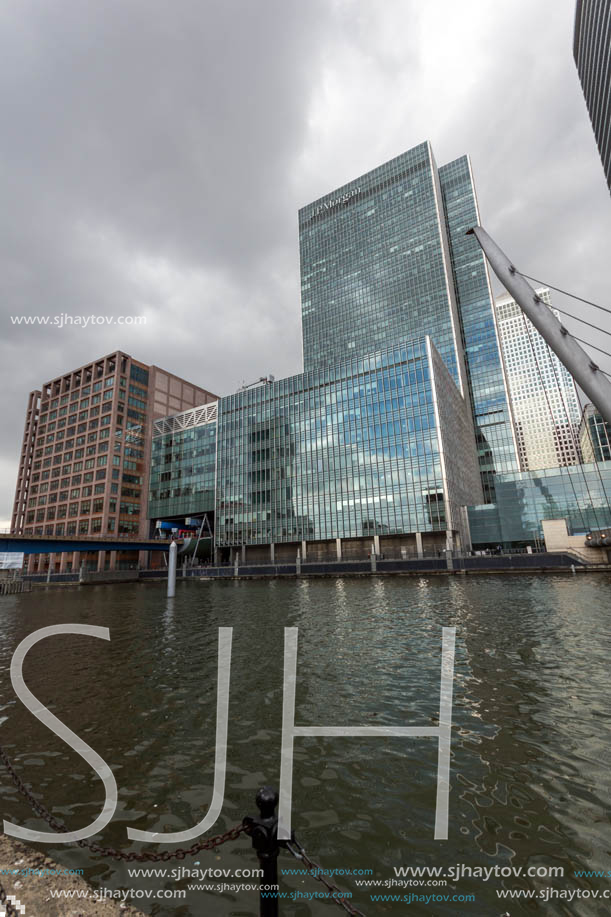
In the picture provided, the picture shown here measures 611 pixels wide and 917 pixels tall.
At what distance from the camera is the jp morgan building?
79.8 meters

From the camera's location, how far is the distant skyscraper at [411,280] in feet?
402

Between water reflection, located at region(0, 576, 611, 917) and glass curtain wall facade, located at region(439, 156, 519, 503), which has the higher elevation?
glass curtain wall facade, located at region(439, 156, 519, 503)

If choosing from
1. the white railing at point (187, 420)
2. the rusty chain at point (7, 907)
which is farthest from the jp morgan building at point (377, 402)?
the rusty chain at point (7, 907)

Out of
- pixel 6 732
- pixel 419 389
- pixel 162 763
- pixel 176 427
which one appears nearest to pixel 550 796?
pixel 162 763

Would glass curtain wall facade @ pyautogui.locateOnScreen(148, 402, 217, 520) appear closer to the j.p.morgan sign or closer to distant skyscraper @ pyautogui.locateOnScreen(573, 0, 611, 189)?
the j.p.morgan sign

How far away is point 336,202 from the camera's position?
15900cm

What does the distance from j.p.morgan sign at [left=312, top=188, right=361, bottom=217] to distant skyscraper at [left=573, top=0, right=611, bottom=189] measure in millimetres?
72409

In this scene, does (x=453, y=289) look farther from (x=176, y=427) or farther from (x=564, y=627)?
(x=564, y=627)

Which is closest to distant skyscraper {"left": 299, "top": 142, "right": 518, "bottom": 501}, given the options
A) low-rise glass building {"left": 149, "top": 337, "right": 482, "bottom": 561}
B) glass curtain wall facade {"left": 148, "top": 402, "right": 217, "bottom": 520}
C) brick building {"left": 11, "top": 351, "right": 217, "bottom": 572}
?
low-rise glass building {"left": 149, "top": 337, "right": 482, "bottom": 561}

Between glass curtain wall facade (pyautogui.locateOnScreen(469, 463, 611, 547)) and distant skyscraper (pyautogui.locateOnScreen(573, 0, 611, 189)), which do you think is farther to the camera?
glass curtain wall facade (pyautogui.locateOnScreen(469, 463, 611, 547))

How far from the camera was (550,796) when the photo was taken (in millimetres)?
6191

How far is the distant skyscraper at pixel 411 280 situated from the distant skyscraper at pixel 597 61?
4263 cm

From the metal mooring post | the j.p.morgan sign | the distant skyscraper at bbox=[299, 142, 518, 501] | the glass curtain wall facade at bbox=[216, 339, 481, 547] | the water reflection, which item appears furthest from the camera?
the j.p.morgan sign

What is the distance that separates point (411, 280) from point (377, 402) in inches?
2640
